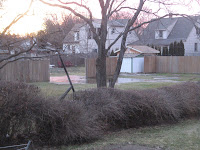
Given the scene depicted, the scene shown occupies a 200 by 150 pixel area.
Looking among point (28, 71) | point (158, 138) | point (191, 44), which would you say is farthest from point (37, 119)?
point (191, 44)

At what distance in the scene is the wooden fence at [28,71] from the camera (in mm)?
19828

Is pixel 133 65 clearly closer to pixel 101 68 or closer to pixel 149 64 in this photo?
pixel 149 64

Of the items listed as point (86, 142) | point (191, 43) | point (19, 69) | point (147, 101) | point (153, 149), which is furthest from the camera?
point (191, 43)

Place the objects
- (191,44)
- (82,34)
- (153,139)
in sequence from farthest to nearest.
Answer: (191,44), (82,34), (153,139)

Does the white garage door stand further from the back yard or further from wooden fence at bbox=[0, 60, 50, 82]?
the back yard

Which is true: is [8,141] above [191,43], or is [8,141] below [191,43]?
below

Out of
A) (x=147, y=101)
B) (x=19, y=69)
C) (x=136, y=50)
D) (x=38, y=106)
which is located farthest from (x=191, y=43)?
(x=38, y=106)

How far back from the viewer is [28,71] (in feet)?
68.5

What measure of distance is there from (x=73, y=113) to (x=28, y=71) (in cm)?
1554

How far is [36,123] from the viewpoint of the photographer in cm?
593

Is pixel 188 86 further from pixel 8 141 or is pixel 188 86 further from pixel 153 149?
pixel 8 141

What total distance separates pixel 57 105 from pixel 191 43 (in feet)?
124

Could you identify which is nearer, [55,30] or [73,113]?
[73,113]

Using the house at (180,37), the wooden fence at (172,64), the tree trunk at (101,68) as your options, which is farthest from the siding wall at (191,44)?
the tree trunk at (101,68)
